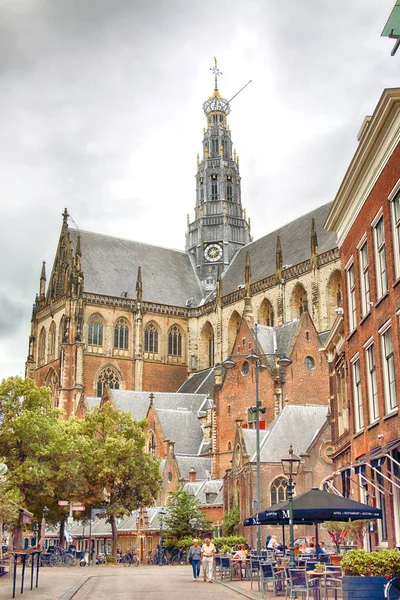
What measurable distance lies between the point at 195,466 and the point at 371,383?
102ft

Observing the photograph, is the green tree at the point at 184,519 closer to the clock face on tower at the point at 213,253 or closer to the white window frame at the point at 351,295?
the white window frame at the point at 351,295

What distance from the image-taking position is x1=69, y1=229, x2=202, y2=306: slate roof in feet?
246

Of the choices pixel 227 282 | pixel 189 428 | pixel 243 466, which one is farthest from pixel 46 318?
pixel 243 466

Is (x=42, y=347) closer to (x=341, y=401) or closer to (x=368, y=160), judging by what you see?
(x=341, y=401)

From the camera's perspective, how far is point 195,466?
165 ft

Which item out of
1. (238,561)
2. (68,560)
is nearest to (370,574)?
(238,561)

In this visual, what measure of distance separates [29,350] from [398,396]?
65085 millimetres

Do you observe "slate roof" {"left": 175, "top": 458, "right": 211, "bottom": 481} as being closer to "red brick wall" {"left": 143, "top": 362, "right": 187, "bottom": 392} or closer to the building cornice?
"red brick wall" {"left": 143, "top": 362, "right": 187, "bottom": 392}

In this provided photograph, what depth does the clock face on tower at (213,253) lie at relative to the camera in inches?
3236

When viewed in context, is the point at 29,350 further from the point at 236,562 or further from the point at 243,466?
the point at 236,562

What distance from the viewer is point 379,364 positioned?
63.8 ft

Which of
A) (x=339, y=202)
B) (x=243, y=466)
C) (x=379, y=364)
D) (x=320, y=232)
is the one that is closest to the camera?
(x=379, y=364)

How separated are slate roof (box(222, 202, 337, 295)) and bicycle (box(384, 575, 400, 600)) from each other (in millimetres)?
47846

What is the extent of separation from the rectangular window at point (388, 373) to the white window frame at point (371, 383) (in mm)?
1002
